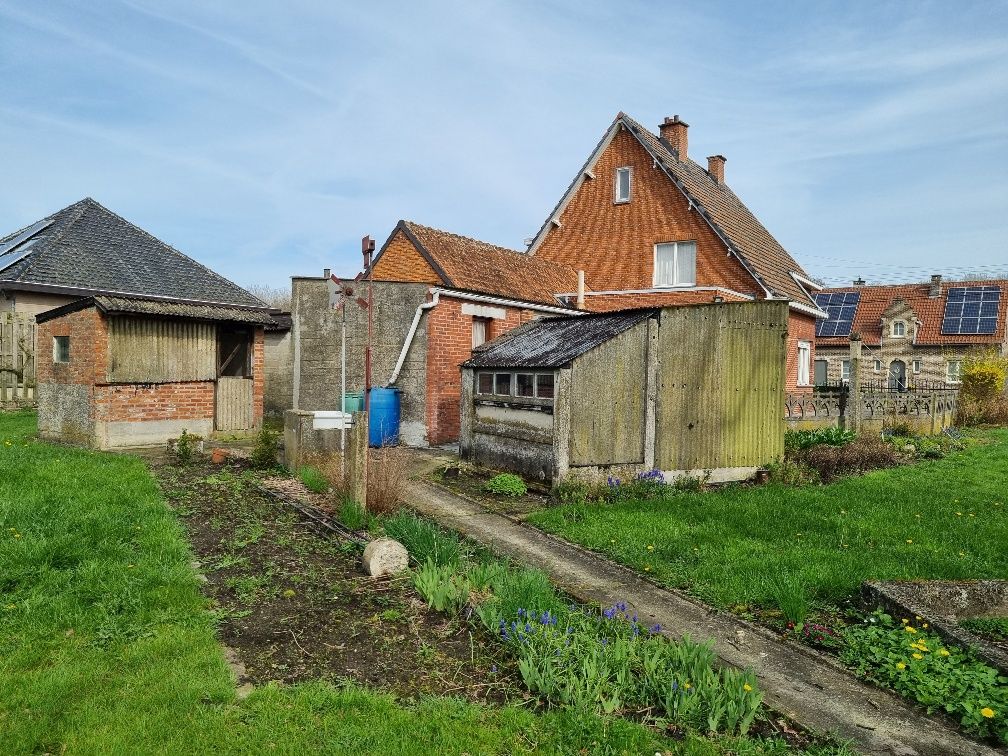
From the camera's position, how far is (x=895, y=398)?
707 inches

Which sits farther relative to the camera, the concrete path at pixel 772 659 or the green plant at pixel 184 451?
the green plant at pixel 184 451

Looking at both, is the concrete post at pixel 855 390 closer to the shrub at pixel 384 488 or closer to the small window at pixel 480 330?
the small window at pixel 480 330

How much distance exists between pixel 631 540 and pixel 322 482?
4.65 metres

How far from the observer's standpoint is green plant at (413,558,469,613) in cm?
523

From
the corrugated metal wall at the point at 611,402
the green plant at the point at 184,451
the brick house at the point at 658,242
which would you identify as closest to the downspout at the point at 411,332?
the green plant at the point at 184,451

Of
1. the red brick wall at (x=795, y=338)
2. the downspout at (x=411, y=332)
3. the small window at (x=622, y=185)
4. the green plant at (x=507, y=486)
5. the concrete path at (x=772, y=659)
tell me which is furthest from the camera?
the small window at (x=622, y=185)

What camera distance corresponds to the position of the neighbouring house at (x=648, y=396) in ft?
32.2

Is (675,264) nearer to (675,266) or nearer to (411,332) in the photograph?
(675,266)

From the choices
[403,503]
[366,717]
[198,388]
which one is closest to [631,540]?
[403,503]

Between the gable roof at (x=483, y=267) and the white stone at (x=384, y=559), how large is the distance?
9.42 m

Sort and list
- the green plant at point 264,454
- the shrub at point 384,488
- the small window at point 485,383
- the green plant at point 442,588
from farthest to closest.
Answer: the small window at point 485,383
the green plant at point 264,454
the shrub at point 384,488
the green plant at point 442,588

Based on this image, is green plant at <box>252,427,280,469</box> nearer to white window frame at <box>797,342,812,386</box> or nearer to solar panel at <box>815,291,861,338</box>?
white window frame at <box>797,342,812,386</box>

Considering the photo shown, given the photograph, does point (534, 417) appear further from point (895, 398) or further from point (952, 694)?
point (895, 398)

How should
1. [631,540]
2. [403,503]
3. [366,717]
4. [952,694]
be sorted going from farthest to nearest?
[403,503] → [631,540] → [952,694] → [366,717]
